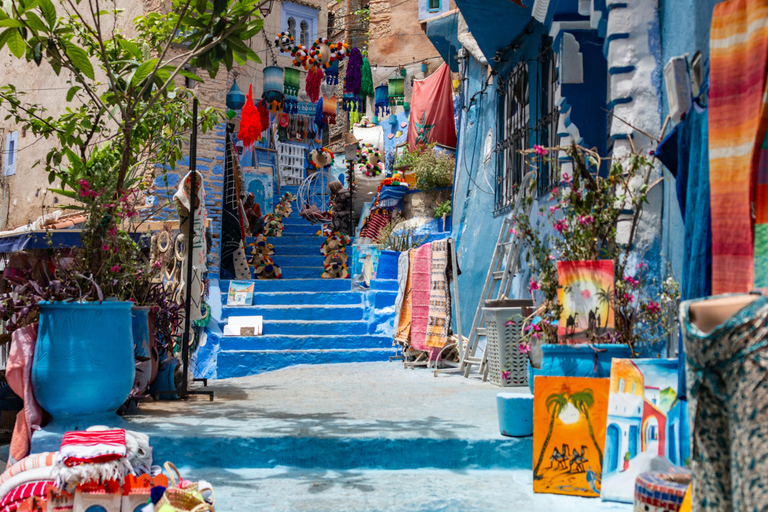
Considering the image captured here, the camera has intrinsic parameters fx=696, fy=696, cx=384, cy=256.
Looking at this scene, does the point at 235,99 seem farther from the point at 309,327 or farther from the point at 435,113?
the point at 309,327

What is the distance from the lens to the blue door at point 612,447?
323 centimetres

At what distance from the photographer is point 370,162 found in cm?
1706

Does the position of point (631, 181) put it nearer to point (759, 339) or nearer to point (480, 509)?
point (480, 509)

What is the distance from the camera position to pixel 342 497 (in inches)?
139

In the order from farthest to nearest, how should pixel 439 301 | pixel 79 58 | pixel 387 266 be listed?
pixel 387 266 → pixel 439 301 → pixel 79 58

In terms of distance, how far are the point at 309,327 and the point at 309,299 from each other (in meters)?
1.04

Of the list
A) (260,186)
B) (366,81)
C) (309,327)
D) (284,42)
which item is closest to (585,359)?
(309,327)

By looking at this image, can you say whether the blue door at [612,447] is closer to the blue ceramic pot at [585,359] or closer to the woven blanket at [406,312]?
the blue ceramic pot at [585,359]

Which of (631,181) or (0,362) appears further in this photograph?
(0,362)

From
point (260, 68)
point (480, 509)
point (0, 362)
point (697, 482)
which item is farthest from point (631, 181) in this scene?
point (260, 68)

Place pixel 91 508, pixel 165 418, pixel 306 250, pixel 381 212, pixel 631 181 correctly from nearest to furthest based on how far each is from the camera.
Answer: pixel 91 508 → pixel 631 181 → pixel 165 418 → pixel 381 212 → pixel 306 250

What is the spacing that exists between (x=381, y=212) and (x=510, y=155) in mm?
6126

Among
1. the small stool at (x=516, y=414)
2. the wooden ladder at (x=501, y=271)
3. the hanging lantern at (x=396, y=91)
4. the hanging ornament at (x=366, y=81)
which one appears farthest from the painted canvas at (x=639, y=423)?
the hanging ornament at (x=366, y=81)

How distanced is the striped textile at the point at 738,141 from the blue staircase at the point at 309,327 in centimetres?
760
